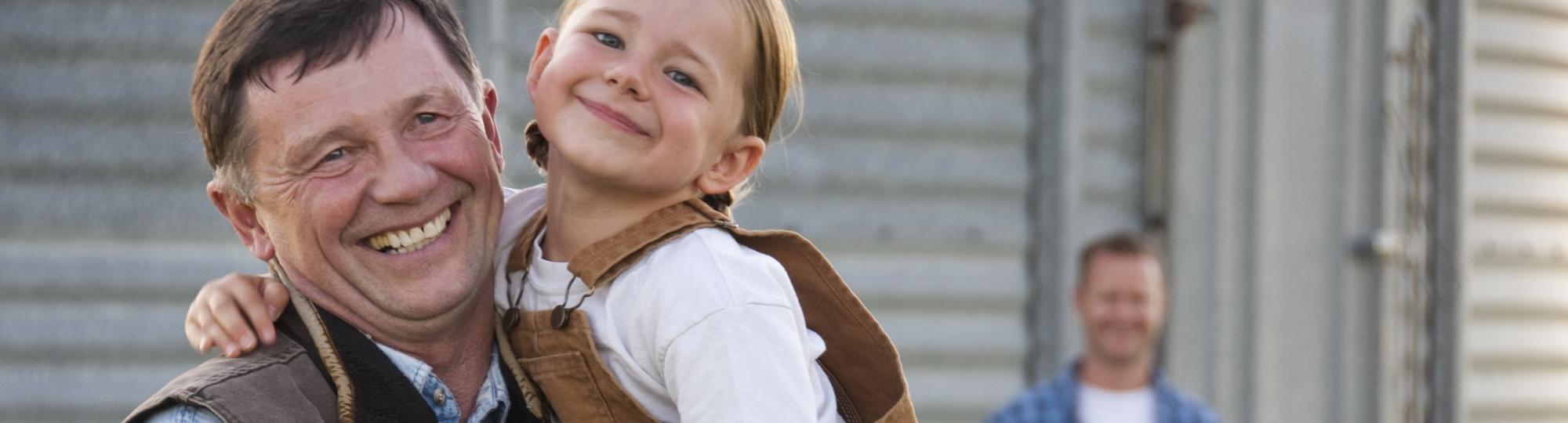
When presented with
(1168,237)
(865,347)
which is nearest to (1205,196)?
(1168,237)

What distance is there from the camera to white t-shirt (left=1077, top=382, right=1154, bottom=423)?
4.08 meters

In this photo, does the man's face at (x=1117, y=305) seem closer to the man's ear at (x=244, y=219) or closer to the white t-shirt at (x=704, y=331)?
the white t-shirt at (x=704, y=331)

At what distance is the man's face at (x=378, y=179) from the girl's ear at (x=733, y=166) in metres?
0.25

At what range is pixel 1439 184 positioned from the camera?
497 centimetres

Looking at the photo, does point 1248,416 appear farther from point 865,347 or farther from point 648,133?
point 648,133

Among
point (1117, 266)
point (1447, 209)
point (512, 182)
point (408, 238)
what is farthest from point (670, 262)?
point (1447, 209)

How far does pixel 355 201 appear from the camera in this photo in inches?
66.4

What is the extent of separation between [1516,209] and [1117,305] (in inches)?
79.8

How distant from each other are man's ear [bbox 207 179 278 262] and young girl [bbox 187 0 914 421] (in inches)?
2.7

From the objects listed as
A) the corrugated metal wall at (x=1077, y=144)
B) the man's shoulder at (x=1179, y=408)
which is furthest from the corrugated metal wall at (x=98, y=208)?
the man's shoulder at (x=1179, y=408)

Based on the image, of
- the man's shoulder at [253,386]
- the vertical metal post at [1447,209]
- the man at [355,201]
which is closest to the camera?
the man's shoulder at [253,386]

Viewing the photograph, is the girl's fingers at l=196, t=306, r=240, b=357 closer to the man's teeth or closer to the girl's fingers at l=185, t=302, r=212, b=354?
the girl's fingers at l=185, t=302, r=212, b=354

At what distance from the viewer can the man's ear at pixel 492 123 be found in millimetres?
1910

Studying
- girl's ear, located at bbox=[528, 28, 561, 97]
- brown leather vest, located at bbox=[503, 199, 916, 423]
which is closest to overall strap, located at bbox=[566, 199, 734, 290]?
brown leather vest, located at bbox=[503, 199, 916, 423]
